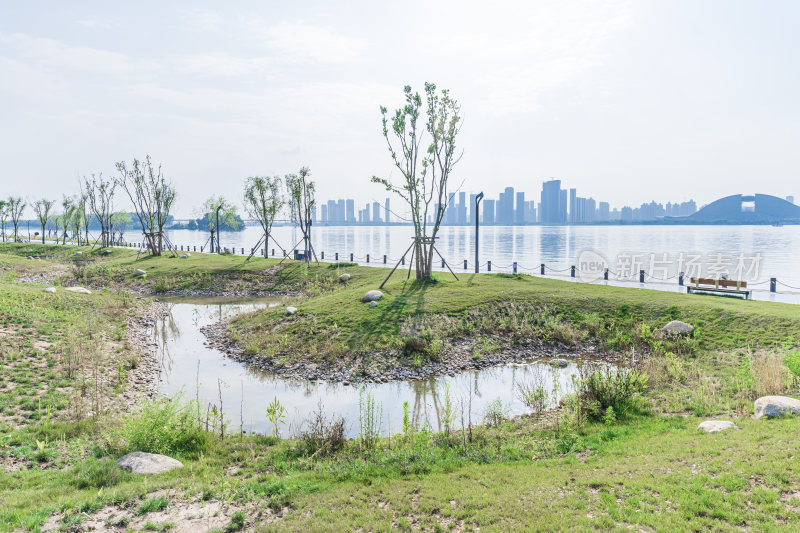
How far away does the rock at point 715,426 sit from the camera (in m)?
7.81

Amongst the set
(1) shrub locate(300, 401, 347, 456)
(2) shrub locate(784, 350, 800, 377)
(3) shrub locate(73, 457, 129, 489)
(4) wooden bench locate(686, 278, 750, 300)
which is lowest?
(1) shrub locate(300, 401, 347, 456)

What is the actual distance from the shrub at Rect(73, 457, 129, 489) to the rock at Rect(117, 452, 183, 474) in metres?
0.14

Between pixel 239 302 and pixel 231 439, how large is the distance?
65.4ft

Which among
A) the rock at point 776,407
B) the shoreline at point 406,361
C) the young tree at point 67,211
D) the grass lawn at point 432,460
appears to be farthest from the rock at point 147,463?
the young tree at point 67,211

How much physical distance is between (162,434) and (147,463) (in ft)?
3.02

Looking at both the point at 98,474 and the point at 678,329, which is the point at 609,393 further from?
the point at 98,474

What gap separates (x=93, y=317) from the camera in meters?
17.7

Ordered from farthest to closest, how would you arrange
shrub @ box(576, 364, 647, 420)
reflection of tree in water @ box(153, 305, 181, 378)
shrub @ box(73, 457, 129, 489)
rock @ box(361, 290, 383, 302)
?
1. rock @ box(361, 290, 383, 302)
2. reflection of tree in water @ box(153, 305, 181, 378)
3. shrub @ box(576, 364, 647, 420)
4. shrub @ box(73, 457, 129, 489)

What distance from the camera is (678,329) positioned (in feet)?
49.8

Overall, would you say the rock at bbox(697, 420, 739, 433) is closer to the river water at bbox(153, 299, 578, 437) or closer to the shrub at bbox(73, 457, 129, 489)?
the river water at bbox(153, 299, 578, 437)

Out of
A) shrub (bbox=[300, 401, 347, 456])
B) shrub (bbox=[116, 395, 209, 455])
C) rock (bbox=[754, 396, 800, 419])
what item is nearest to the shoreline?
rock (bbox=[754, 396, 800, 419])

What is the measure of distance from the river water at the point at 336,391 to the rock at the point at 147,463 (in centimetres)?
257

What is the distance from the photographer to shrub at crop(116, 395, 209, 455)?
305 inches

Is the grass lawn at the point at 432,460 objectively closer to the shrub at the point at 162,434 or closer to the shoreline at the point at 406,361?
the shrub at the point at 162,434
